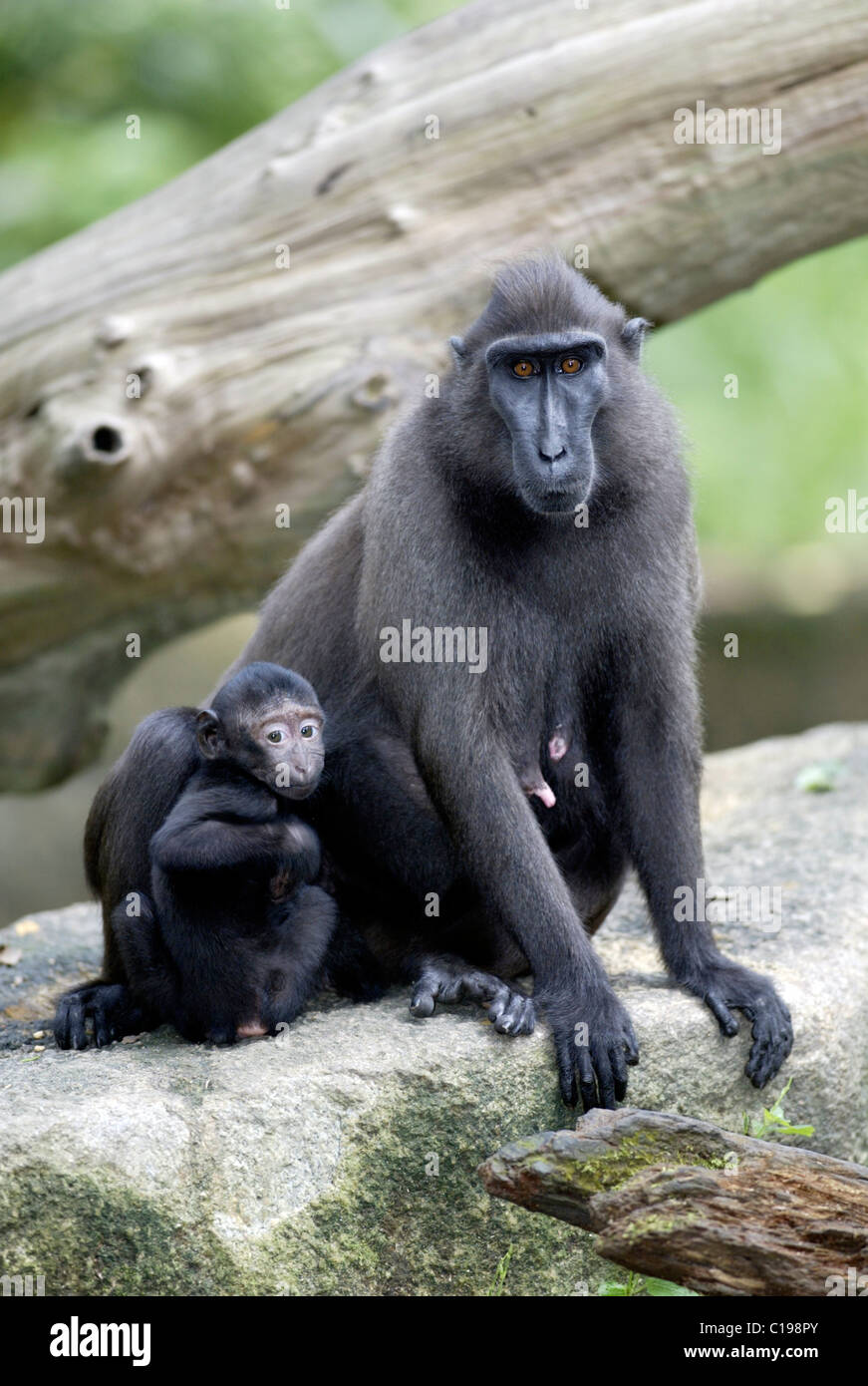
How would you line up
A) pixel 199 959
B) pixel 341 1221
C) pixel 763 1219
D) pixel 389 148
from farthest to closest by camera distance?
pixel 389 148
pixel 199 959
pixel 341 1221
pixel 763 1219

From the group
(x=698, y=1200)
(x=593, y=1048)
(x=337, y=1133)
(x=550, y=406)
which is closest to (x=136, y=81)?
(x=550, y=406)

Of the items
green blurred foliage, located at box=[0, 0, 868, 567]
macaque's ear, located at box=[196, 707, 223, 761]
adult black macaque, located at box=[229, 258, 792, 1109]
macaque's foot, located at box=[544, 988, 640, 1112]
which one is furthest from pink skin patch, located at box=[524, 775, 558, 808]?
green blurred foliage, located at box=[0, 0, 868, 567]

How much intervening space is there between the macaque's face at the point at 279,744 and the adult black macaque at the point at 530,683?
17.9 inches

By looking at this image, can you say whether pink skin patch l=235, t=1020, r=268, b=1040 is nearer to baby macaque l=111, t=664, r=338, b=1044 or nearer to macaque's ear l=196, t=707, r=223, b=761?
baby macaque l=111, t=664, r=338, b=1044

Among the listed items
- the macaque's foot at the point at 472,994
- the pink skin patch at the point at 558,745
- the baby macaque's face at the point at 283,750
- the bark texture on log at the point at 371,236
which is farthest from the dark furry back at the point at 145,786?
the bark texture on log at the point at 371,236

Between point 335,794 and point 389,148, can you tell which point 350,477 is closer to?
point 389,148

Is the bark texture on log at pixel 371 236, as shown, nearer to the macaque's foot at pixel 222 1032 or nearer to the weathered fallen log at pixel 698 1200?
the macaque's foot at pixel 222 1032

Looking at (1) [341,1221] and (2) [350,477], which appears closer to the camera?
(1) [341,1221]

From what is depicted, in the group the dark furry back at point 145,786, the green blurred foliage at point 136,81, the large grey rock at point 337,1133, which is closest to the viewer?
the large grey rock at point 337,1133

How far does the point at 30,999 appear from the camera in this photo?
6719 mm

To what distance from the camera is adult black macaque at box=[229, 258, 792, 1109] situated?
5512mm

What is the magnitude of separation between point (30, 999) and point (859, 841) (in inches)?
162

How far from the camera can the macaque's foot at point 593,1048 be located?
5.29m

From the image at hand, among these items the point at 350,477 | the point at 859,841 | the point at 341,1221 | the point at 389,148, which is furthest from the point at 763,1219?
the point at 389,148
